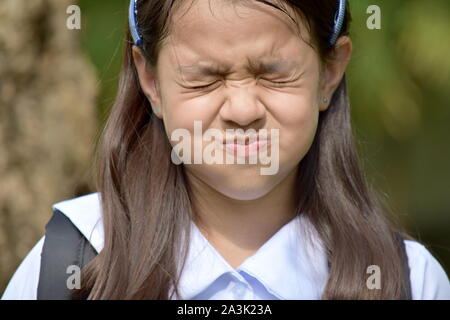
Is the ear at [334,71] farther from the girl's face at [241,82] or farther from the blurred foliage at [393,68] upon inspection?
the blurred foliage at [393,68]

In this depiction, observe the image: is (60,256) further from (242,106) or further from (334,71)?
(334,71)

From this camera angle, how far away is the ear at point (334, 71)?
5.56 feet

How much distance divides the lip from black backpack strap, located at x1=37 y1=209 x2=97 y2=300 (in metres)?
0.37

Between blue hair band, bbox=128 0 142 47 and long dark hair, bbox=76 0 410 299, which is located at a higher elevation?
blue hair band, bbox=128 0 142 47

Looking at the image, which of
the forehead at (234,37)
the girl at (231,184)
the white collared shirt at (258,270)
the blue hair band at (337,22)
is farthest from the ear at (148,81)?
the blue hair band at (337,22)

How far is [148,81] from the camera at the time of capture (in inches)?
66.9

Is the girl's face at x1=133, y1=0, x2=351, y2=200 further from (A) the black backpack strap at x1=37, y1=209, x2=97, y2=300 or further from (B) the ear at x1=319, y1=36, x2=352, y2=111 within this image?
(A) the black backpack strap at x1=37, y1=209, x2=97, y2=300

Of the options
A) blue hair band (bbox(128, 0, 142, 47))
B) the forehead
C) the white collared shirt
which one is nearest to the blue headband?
blue hair band (bbox(128, 0, 142, 47))

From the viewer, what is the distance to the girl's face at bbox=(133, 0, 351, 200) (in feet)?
4.92

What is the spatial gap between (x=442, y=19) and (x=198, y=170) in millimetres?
2497

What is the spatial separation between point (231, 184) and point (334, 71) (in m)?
0.36

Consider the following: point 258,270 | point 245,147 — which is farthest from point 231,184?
point 258,270

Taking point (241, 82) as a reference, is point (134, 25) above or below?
above
